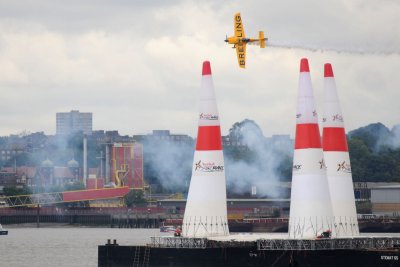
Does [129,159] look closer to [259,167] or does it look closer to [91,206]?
[91,206]

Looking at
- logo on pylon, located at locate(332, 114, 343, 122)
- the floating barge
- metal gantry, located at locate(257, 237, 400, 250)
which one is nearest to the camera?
the floating barge

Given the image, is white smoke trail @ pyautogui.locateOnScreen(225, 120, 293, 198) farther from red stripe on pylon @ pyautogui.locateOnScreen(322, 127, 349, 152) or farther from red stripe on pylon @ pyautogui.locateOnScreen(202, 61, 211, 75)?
red stripe on pylon @ pyautogui.locateOnScreen(202, 61, 211, 75)

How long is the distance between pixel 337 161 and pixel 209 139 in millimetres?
6572

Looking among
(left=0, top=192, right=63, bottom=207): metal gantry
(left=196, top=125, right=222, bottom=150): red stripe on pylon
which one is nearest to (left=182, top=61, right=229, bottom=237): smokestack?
(left=196, top=125, right=222, bottom=150): red stripe on pylon

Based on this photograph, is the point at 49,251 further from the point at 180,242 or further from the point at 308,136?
the point at 308,136

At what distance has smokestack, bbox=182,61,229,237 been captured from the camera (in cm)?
6394

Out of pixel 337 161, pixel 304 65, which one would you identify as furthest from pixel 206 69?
pixel 337 161

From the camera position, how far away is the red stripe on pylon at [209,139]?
210 feet

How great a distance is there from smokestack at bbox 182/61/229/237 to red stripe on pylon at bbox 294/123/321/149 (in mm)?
4535

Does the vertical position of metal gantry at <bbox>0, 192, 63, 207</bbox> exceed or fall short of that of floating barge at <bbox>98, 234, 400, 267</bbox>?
it exceeds it

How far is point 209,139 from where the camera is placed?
210 feet

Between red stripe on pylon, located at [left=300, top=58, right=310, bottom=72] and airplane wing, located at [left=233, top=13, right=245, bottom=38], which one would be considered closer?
red stripe on pylon, located at [left=300, top=58, right=310, bottom=72]

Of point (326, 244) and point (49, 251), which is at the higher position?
point (49, 251)

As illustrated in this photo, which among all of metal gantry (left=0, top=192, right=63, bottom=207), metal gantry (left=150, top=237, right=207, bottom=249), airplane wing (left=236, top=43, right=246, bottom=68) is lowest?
metal gantry (left=150, top=237, right=207, bottom=249)
